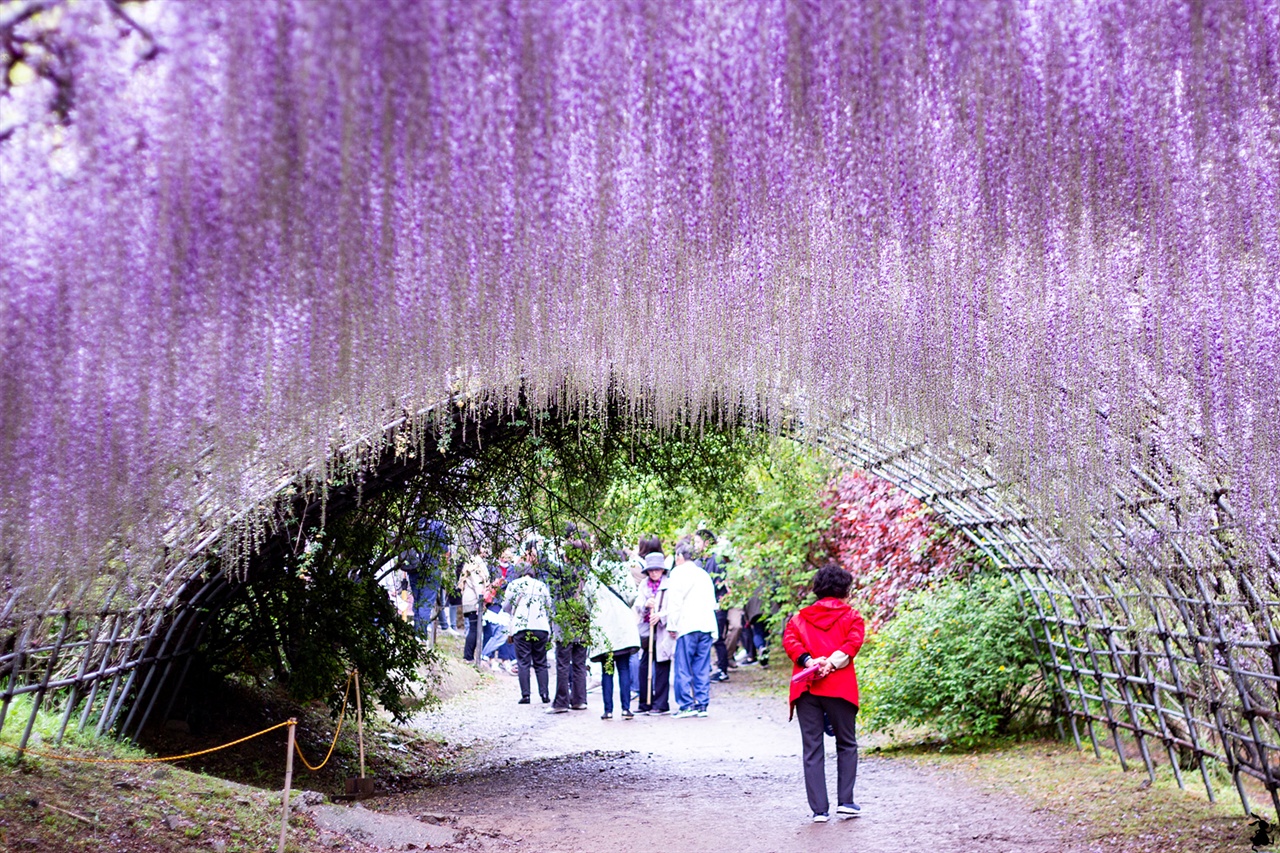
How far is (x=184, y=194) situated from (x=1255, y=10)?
7.46 feet

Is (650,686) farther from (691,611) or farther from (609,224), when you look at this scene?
(609,224)

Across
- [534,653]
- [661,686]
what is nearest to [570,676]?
[534,653]

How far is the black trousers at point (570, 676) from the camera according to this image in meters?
11.7

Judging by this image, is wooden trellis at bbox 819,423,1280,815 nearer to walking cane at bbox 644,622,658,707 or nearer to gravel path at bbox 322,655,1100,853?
gravel path at bbox 322,655,1100,853

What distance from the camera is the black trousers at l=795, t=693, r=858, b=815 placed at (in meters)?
6.03

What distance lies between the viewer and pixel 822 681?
6.03 m

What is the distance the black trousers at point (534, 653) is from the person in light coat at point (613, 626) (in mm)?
735

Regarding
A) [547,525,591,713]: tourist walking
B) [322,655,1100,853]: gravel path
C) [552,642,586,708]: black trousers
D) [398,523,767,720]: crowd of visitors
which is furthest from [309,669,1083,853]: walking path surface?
[547,525,591,713]: tourist walking

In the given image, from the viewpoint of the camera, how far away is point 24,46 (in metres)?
2.21

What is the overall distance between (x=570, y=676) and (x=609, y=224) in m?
9.40

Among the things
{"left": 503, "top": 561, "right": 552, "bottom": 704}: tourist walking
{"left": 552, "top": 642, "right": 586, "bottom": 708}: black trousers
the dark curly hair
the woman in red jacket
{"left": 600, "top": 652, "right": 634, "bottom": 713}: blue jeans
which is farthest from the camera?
{"left": 552, "top": 642, "right": 586, "bottom": 708}: black trousers

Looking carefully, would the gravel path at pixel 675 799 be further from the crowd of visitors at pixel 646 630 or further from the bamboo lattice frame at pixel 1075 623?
the bamboo lattice frame at pixel 1075 623

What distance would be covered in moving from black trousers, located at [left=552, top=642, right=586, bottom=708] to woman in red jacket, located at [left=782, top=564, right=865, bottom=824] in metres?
5.37

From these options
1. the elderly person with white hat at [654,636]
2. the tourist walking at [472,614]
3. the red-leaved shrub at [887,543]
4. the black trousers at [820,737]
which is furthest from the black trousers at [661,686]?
the black trousers at [820,737]
